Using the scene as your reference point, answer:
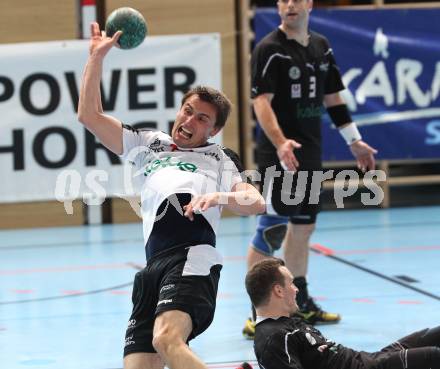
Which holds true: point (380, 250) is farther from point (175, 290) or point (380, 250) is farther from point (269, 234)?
point (175, 290)

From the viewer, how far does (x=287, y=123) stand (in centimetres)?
653

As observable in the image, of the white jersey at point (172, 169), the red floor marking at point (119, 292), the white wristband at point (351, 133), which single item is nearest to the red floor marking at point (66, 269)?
the red floor marking at point (119, 292)

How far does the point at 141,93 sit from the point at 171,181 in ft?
22.7

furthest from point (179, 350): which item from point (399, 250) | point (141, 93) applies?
point (141, 93)

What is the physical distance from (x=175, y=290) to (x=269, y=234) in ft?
7.23

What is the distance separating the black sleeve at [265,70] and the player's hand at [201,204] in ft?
7.52

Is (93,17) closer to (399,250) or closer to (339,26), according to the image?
(339,26)

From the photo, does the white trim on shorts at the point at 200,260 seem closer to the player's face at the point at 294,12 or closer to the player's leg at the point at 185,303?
the player's leg at the point at 185,303

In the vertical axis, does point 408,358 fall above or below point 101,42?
below

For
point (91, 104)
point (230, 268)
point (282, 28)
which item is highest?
point (282, 28)

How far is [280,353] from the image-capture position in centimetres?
447

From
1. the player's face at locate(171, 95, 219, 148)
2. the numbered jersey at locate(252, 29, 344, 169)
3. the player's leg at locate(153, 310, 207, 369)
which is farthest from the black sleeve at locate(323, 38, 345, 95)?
the player's leg at locate(153, 310, 207, 369)

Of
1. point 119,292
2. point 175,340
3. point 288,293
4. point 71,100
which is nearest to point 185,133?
point 288,293

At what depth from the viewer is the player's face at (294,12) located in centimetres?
639
